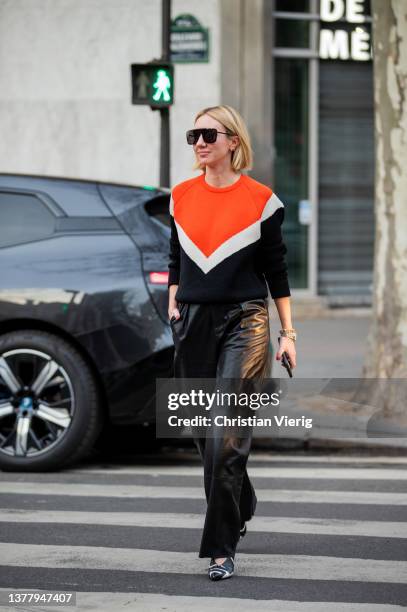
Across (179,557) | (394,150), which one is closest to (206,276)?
(179,557)

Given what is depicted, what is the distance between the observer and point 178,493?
24.4 feet

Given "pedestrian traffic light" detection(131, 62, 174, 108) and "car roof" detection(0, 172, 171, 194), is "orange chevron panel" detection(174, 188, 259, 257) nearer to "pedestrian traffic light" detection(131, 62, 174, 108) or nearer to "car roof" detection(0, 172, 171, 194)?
"car roof" detection(0, 172, 171, 194)

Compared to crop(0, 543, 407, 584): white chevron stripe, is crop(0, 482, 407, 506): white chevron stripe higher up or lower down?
lower down

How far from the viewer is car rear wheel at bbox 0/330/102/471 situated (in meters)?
7.93

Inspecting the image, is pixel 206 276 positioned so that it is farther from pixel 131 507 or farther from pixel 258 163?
pixel 258 163

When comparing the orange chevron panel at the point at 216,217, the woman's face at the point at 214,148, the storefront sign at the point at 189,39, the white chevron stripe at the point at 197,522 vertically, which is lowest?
the white chevron stripe at the point at 197,522

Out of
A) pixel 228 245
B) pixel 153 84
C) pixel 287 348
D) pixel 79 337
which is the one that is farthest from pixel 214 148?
pixel 153 84

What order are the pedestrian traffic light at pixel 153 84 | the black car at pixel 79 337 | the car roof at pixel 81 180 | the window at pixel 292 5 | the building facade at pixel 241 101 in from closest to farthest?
the black car at pixel 79 337, the car roof at pixel 81 180, the pedestrian traffic light at pixel 153 84, the building facade at pixel 241 101, the window at pixel 292 5

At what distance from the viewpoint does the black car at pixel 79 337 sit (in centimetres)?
791

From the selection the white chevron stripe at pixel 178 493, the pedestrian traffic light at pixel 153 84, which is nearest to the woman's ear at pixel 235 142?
the white chevron stripe at pixel 178 493

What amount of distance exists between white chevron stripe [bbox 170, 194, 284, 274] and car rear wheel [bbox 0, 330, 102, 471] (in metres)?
2.49

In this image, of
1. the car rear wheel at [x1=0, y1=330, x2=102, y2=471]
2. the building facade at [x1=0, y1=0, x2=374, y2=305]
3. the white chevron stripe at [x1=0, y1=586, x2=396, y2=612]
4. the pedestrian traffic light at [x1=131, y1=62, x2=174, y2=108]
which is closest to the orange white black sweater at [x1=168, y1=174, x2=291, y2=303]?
the white chevron stripe at [x1=0, y1=586, x2=396, y2=612]

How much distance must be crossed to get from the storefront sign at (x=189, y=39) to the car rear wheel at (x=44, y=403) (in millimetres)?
9174

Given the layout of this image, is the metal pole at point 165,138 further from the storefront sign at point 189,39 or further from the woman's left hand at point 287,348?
the woman's left hand at point 287,348
